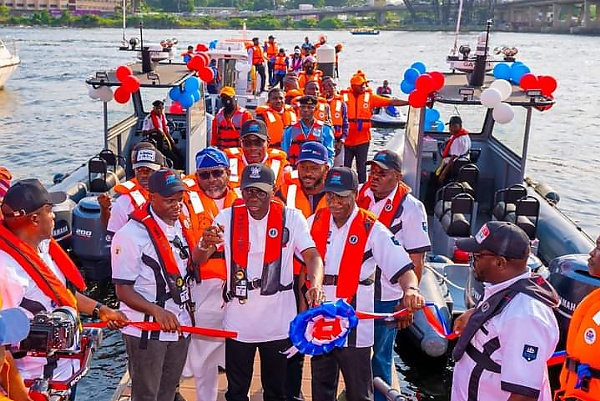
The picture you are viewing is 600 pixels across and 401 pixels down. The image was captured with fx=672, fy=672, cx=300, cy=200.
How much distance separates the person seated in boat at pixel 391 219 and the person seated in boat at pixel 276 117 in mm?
4119

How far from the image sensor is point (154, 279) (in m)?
3.55

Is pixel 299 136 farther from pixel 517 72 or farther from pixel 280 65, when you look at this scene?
pixel 280 65

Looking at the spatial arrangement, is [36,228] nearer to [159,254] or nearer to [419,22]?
[159,254]

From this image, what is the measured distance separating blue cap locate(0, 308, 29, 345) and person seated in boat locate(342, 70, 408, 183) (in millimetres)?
7544

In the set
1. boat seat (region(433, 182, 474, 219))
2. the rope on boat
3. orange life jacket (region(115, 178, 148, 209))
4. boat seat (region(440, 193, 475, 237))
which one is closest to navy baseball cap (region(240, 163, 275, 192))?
orange life jacket (region(115, 178, 148, 209))

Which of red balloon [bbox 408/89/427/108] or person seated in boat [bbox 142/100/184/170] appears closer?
red balloon [bbox 408/89/427/108]

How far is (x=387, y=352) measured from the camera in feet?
14.3

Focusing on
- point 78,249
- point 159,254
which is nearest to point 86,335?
point 159,254

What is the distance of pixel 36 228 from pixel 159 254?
64cm

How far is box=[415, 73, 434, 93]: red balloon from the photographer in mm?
6887

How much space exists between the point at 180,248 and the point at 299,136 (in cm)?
420

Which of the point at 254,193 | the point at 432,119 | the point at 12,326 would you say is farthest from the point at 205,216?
the point at 432,119

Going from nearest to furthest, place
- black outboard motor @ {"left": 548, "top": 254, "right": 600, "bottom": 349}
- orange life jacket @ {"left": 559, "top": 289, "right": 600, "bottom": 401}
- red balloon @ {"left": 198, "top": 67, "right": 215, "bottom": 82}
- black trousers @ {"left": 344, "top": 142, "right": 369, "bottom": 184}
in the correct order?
orange life jacket @ {"left": 559, "top": 289, "right": 600, "bottom": 401}, black outboard motor @ {"left": 548, "top": 254, "right": 600, "bottom": 349}, red balloon @ {"left": 198, "top": 67, "right": 215, "bottom": 82}, black trousers @ {"left": 344, "top": 142, "right": 369, "bottom": 184}

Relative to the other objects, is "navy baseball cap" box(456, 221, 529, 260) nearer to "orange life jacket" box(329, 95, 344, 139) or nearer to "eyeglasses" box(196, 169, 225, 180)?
"eyeglasses" box(196, 169, 225, 180)
